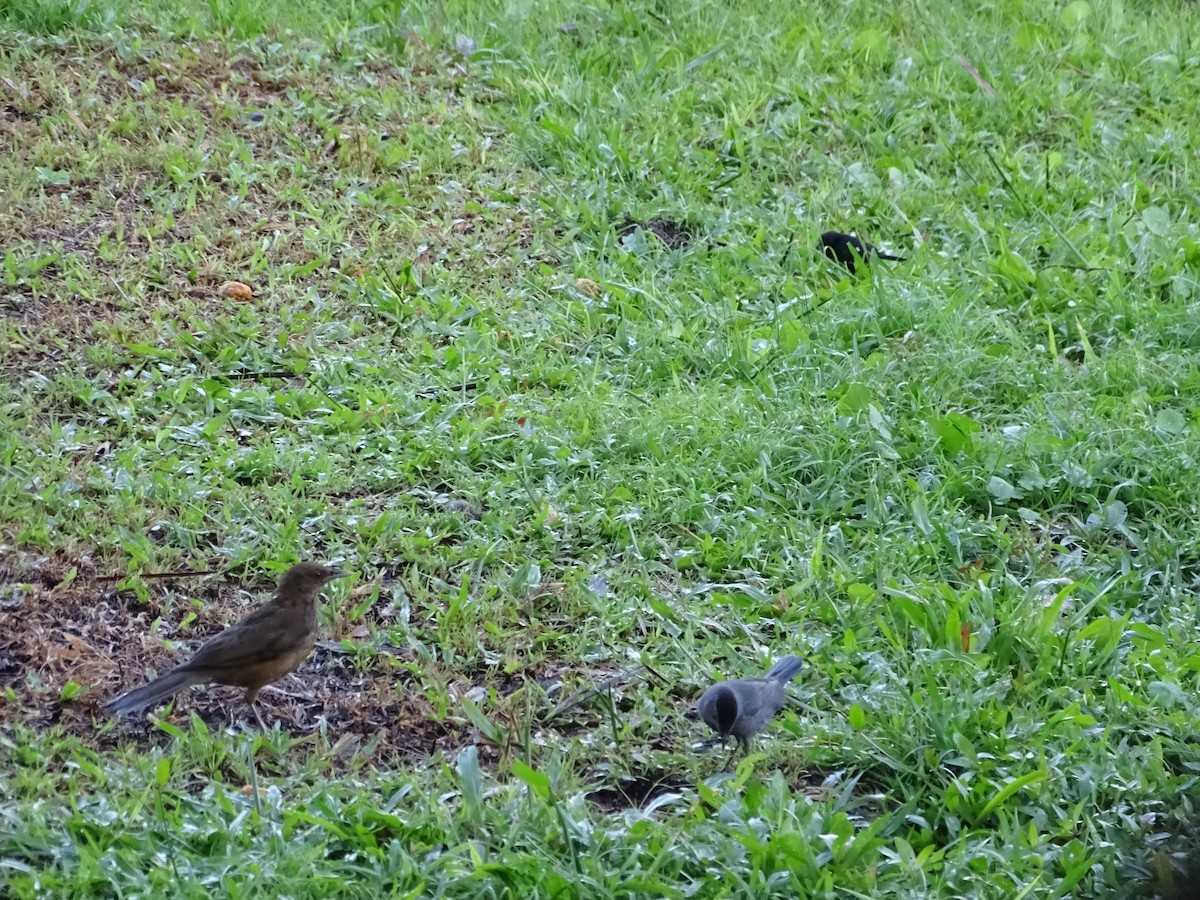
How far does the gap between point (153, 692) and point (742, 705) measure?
1594mm

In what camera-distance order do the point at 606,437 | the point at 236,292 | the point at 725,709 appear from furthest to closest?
the point at 236,292 < the point at 606,437 < the point at 725,709

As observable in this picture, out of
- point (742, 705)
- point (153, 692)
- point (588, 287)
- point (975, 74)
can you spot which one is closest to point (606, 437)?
point (588, 287)

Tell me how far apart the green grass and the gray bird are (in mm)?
102

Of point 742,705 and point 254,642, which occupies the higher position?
point 742,705

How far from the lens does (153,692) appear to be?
391cm

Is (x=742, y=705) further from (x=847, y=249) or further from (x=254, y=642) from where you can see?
(x=847, y=249)

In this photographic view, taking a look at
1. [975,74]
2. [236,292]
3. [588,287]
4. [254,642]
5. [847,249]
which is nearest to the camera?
[254,642]

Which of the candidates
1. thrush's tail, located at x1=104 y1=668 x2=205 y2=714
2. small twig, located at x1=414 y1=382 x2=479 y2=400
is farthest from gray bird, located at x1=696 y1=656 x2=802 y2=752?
small twig, located at x1=414 y1=382 x2=479 y2=400

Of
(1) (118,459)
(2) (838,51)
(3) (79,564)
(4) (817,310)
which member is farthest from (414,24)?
(3) (79,564)

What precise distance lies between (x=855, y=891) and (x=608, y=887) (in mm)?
587

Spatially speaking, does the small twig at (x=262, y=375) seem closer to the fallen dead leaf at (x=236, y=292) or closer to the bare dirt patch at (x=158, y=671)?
the fallen dead leaf at (x=236, y=292)

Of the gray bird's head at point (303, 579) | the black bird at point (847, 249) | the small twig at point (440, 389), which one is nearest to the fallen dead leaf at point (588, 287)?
the small twig at point (440, 389)

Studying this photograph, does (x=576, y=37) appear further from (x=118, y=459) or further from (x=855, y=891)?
(x=855, y=891)

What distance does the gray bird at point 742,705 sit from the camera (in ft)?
12.5
